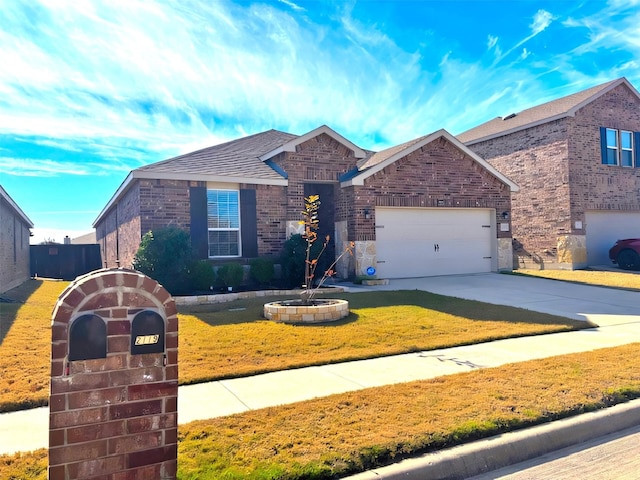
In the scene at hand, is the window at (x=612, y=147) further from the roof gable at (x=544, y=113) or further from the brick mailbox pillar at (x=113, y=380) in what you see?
the brick mailbox pillar at (x=113, y=380)

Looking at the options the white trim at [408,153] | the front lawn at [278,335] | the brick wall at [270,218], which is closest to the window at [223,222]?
the brick wall at [270,218]

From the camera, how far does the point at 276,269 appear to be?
45.5 ft

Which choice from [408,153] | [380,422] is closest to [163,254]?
[408,153]

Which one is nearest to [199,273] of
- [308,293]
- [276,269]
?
[276,269]

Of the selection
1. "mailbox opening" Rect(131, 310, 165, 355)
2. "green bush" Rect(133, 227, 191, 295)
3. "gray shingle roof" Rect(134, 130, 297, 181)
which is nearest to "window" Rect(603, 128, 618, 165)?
"gray shingle roof" Rect(134, 130, 297, 181)

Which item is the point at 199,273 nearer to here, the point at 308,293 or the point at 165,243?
the point at 165,243

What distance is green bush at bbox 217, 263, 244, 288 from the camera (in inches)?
487

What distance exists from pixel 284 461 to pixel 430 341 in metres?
4.32

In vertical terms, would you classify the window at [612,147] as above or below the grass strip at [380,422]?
above

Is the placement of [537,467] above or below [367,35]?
below

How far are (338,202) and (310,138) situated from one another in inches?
90.6

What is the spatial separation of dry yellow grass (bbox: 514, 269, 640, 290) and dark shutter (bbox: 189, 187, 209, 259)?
11.3 meters

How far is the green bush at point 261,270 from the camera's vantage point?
43.0ft

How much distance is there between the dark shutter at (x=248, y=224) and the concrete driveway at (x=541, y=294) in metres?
3.54
